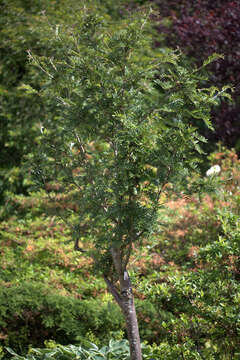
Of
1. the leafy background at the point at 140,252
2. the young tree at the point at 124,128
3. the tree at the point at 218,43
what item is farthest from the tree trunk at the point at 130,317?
the tree at the point at 218,43

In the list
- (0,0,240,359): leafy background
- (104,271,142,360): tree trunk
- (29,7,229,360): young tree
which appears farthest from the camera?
(0,0,240,359): leafy background

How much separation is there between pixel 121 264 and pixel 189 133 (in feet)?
2.93

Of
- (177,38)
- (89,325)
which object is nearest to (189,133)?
(89,325)

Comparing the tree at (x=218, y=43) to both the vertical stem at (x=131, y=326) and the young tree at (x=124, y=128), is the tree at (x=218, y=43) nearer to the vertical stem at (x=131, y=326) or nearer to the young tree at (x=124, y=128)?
the young tree at (x=124, y=128)

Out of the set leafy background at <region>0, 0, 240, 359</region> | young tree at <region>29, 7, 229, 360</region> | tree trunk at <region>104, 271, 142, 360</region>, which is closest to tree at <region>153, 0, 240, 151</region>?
leafy background at <region>0, 0, 240, 359</region>

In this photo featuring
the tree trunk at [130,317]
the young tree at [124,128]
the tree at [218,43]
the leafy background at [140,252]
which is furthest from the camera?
the tree at [218,43]

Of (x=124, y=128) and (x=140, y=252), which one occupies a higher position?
(x=124, y=128)

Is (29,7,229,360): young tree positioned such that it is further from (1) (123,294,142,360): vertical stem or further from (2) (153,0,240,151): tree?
(2) (153,0,240,151): tree

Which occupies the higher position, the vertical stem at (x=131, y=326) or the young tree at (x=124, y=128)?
the young tree at (x=124, y=128)

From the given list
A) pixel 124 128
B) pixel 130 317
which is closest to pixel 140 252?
pixel 130 317

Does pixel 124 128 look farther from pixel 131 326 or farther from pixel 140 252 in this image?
pixel 140 252

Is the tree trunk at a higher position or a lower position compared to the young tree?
lower

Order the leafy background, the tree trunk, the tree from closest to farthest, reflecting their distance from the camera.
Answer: the tree trunk
the leafy background
the tree

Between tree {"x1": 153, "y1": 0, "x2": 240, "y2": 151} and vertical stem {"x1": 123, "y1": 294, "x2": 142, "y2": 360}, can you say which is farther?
tree {"x1": 153, "y1": 0, "x2": 240, "y2": 151}
